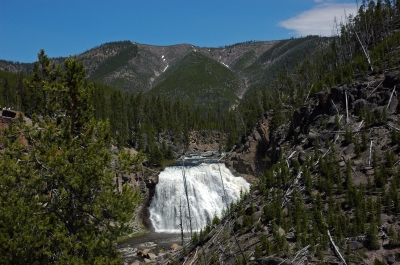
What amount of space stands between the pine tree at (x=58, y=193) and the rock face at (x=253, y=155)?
144 feet

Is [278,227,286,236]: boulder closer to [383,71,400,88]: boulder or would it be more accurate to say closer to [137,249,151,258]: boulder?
[383,71,400,88]: boulder

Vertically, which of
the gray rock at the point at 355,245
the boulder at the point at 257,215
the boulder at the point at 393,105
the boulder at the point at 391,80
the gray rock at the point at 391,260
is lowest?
the gray rock at the point at 391,260

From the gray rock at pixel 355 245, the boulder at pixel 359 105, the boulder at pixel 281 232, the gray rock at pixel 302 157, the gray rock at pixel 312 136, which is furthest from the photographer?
the gray rock at pixel 312 136

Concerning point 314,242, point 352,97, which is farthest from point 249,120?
point 314,242

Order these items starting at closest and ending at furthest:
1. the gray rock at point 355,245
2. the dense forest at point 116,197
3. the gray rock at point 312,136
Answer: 1. the gray rock at point 355,245
2. the dense forest at point 116,197
3. the gray rock at point 312,136

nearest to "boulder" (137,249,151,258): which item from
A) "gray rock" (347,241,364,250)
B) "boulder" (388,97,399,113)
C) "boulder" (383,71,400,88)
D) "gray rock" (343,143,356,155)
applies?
"gray rock" (343,143,356,155)

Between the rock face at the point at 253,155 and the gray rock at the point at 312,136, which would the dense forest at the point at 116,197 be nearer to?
the gray rock at the point at 312,136

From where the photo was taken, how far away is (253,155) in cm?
5925

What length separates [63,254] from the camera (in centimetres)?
1213

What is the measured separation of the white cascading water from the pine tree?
29.3 m

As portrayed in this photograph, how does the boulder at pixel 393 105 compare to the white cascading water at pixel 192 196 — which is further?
the white cascading water at pixel 192 196

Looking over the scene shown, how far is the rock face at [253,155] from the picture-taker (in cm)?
5772

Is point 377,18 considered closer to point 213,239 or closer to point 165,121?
point 213,239

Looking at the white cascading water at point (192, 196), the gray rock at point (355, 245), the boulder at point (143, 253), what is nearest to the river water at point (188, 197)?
the white cascading water at point (192, 196)
